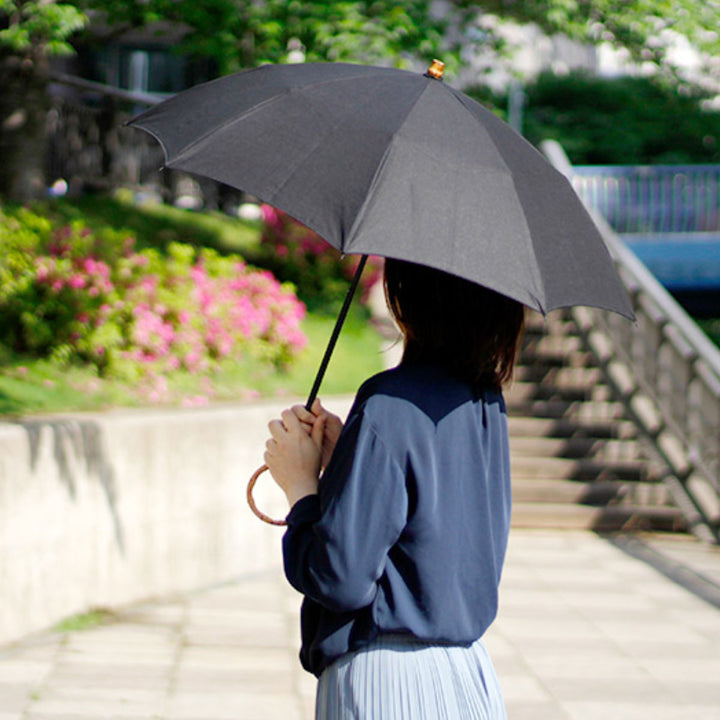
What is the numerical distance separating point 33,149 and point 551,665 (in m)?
7.68

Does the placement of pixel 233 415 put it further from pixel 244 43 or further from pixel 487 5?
pixel 487 5

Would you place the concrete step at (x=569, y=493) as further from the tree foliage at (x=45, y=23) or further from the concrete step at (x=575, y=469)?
the tree foliage at (x=45, y=23)

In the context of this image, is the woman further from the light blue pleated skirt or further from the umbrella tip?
the umbrella tip

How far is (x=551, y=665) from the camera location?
19.2 ft

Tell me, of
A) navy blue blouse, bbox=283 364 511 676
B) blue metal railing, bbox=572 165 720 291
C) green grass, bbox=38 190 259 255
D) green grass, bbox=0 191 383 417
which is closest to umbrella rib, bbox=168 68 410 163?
navy blue blouse, bbox=283 364 511 676

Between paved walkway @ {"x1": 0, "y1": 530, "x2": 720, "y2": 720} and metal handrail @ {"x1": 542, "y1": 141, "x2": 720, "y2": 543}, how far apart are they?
69.2 inches

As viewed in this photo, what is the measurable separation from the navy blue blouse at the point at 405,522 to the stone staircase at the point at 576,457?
23.2 ft

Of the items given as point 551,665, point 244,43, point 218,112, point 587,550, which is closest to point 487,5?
point 244,43

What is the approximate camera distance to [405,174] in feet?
7.57

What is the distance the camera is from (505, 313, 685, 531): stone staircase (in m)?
9.76

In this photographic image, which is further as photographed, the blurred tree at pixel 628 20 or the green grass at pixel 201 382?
the blurred tree at pixel 628 20

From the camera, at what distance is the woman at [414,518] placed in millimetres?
2033

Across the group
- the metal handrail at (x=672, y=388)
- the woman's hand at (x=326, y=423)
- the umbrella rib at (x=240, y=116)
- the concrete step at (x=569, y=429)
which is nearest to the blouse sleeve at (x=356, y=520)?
the woman's hand at (x=326, y=423)

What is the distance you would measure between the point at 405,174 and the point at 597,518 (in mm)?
7873
